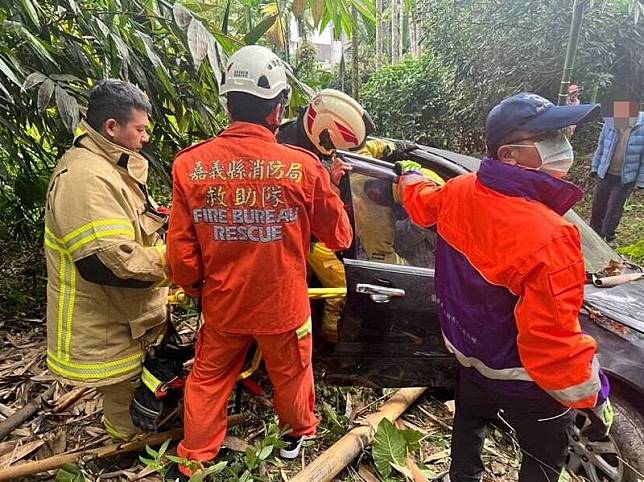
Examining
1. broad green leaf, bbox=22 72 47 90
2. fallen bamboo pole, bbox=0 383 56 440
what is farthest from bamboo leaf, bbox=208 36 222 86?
fallen bamboo pole, bbox=0 383 56 440

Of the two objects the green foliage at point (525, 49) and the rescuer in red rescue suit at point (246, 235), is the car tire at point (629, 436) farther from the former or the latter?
the green foliage at point (525, 49)

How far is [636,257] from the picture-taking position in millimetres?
5746

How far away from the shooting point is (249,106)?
2.17 meters

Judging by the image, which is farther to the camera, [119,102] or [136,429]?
[136,429]

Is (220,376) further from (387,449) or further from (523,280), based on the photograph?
(523,280)

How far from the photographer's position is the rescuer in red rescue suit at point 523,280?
1.67 m

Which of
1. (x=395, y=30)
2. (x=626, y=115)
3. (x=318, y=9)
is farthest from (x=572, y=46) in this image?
(x=395, y=30)

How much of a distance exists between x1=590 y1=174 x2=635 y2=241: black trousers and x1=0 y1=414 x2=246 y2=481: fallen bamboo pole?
5.24 m

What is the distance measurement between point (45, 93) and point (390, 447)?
7.78 feet

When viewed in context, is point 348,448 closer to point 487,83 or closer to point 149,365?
point 149,365

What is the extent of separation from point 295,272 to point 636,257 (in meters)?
4.96

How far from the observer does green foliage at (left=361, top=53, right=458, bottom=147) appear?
34.1 ft

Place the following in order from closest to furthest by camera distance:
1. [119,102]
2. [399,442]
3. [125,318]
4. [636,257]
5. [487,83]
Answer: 1. [119,102]
2. [125,318]
3. [399,442]
4. [636,257]
5. [487,83]

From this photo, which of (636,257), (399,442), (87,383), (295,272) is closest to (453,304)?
(295,272)
